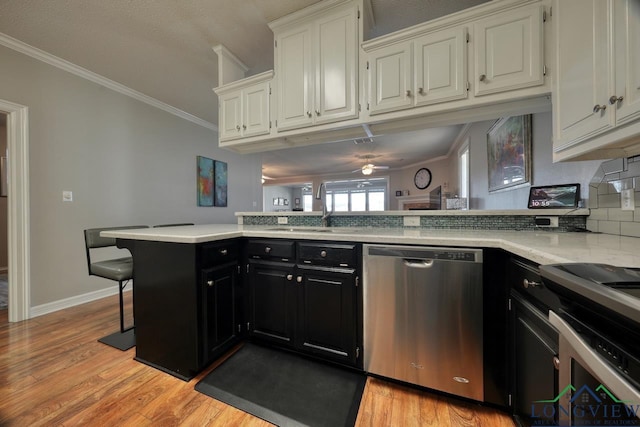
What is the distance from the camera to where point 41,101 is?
7.86 feet

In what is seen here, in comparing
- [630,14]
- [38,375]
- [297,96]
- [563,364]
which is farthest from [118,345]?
[630,14]

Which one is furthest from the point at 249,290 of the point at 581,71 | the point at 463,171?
the point at 463,171

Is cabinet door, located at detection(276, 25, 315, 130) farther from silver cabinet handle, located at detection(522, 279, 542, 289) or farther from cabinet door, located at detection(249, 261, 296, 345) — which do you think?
silver cabinet handle, located at detection(522, 279, 542, 289)

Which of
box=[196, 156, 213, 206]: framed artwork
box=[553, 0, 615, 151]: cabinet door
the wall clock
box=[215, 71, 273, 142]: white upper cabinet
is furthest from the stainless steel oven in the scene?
the wall clock

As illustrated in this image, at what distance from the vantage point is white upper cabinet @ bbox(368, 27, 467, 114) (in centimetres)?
149

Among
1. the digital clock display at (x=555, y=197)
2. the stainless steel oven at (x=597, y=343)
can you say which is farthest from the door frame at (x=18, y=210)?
the digital clock display at (x=555, y=197)

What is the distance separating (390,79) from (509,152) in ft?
5.13

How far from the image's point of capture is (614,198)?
124cm

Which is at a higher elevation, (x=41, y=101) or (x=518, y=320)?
(x=41, y=101)

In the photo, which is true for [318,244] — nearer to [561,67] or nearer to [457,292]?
[457,292]

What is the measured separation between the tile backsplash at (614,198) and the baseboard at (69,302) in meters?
4.53

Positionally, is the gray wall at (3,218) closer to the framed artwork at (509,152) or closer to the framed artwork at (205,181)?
the framed artwork at (205,181)

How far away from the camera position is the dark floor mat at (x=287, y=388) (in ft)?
4.00

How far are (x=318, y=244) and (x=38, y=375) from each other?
6.38 feet
